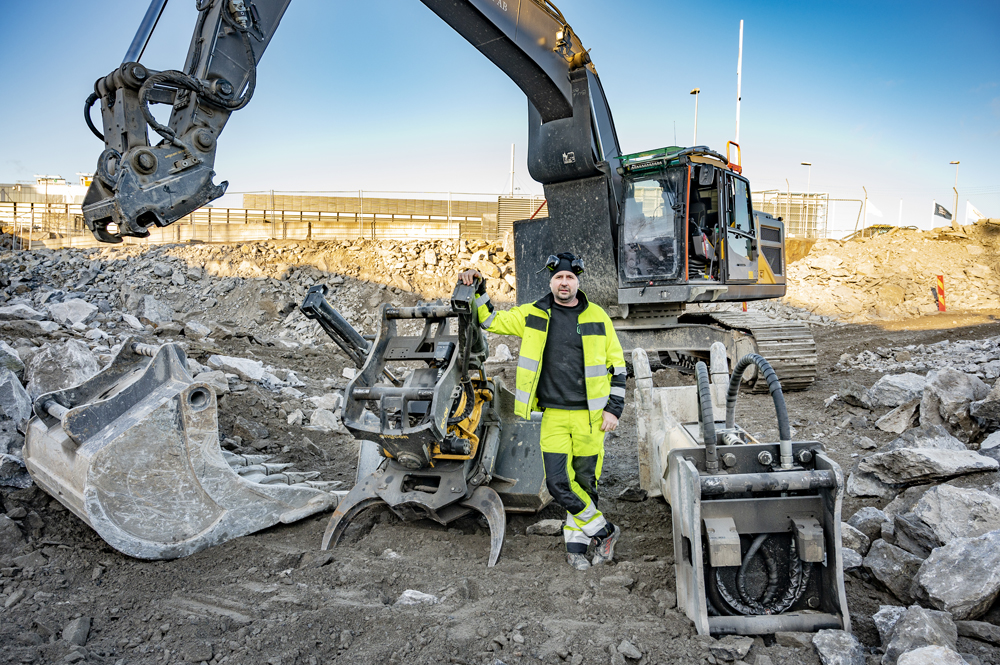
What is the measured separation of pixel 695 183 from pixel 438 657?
628cm

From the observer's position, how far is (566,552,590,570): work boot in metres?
3.68

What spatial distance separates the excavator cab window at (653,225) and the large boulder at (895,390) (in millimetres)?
2305

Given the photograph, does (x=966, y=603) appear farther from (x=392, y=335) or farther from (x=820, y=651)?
(x=392, y=335)

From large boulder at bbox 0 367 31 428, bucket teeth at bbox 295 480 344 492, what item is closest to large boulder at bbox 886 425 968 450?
bucket teeth at bbox 295 480 344 492

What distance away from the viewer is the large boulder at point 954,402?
16.5ft

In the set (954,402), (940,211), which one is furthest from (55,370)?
(940,211)

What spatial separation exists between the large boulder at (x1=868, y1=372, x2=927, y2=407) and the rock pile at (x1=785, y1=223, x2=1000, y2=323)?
12.7 m

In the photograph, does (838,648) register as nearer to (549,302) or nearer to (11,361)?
(549,302)

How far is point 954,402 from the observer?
5.11 meters

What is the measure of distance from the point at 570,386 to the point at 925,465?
87.3 inches

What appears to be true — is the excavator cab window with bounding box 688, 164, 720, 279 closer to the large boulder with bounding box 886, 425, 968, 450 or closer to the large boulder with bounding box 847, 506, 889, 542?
the large boulder with bounding box 886, 425, 968, 450

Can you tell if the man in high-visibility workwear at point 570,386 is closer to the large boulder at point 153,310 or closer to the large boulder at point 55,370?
the large boulder at point 55,370

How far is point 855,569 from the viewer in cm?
336

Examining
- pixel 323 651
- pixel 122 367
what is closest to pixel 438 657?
pixel 323 651
